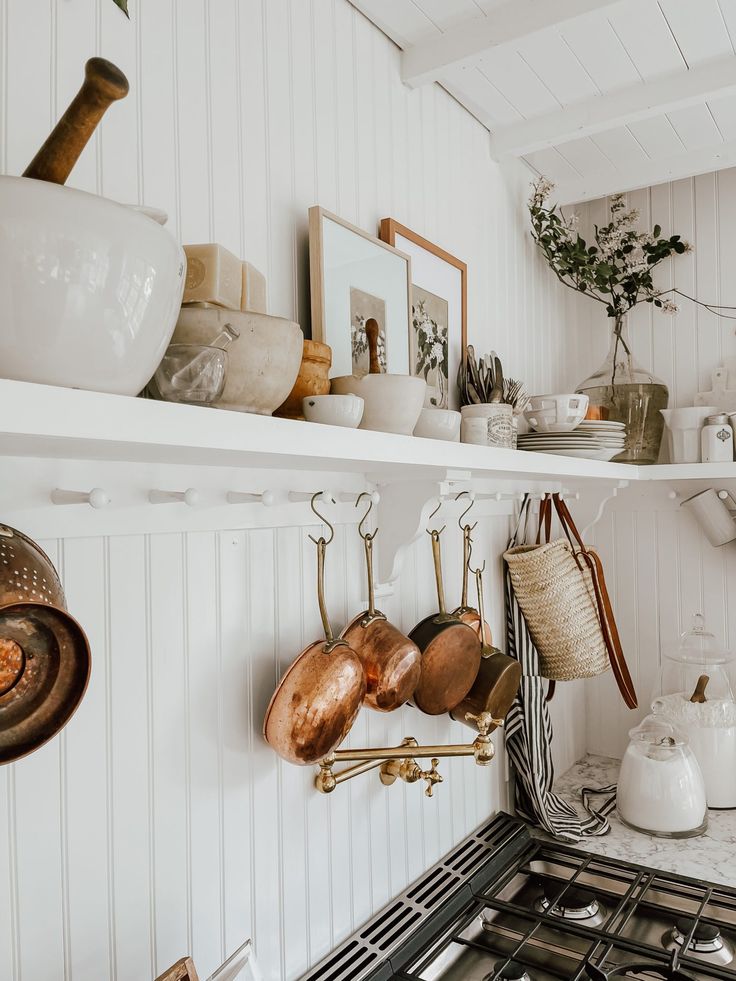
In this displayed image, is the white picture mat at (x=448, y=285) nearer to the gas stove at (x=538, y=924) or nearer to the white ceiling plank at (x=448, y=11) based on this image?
the white ceiling plank at (x=448, y=11)

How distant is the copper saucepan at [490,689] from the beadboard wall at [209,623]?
0.11 m

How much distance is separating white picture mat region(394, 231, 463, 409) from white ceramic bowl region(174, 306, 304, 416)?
644mm

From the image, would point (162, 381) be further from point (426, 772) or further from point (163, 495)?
point (426, 772)

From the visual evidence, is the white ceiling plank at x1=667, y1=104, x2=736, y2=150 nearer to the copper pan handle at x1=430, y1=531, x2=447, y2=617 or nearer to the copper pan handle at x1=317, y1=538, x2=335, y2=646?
the copper pan handle at x1=430, y1=531, x2=447, y2=617

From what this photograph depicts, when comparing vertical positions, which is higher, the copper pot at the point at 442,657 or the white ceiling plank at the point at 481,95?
the white ceiling plank at the point at 481,95

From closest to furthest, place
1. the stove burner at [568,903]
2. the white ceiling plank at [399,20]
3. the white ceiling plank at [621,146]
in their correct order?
the white ceiling plank at [399,20], the stove burner at [568,903], the white ceiling plank at [621,146]

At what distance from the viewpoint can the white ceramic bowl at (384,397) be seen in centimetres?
87

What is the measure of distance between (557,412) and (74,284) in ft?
3.66

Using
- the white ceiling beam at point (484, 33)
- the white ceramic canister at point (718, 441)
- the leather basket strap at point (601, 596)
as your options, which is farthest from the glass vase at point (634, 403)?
the white ceiling beam at point (484, 33)

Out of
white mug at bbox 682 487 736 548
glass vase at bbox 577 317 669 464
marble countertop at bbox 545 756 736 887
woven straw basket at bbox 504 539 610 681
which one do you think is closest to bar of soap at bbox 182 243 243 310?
woven straw basket at bbox 504 539 610 681

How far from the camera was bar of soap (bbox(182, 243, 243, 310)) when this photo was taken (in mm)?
731

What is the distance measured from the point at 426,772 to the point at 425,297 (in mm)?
810

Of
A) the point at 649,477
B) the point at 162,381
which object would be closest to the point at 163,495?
the point at 162,381

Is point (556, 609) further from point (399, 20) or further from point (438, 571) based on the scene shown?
point (399, 20)
